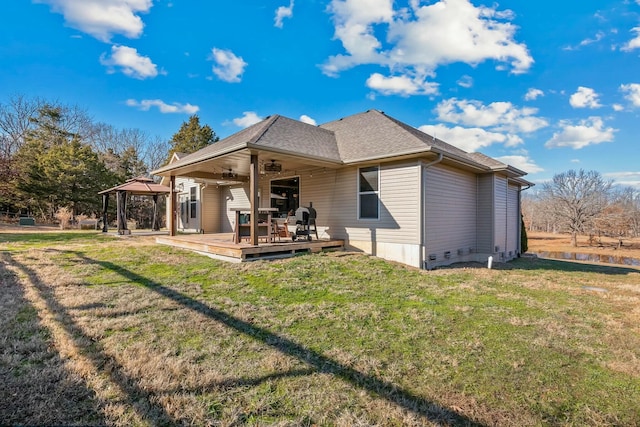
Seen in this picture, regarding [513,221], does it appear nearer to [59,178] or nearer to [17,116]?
[59,178]

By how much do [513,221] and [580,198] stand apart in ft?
69.1

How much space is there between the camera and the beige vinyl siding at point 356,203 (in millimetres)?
7602

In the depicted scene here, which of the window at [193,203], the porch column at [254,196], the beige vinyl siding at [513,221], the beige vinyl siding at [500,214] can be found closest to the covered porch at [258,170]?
Answer: the porch column at [254,196]

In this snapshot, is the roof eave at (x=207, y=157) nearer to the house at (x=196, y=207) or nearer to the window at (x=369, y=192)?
the house at (x=196, y=207)

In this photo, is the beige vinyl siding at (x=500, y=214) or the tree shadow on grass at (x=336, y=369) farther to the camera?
the beige vinyl siding at (x=500, y=214)

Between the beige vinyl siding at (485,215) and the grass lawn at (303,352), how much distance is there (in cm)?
424

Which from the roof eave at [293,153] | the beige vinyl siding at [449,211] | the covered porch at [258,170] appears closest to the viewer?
the roof eave at [293,153]

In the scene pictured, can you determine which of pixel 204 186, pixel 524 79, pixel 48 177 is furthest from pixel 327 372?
pixel 48 177

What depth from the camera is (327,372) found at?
2.67 metres

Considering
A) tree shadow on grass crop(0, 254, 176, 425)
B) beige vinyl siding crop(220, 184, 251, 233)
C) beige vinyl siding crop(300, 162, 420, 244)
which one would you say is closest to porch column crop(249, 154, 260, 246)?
beige vinyl siding crop(300, 162, 420, 244)

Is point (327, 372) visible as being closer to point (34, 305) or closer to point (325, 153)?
point (34, 305)

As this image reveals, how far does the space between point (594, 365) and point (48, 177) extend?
25893mm

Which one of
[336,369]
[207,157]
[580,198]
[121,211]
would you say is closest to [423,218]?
[336,369]

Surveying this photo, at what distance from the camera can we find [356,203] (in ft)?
28.3
